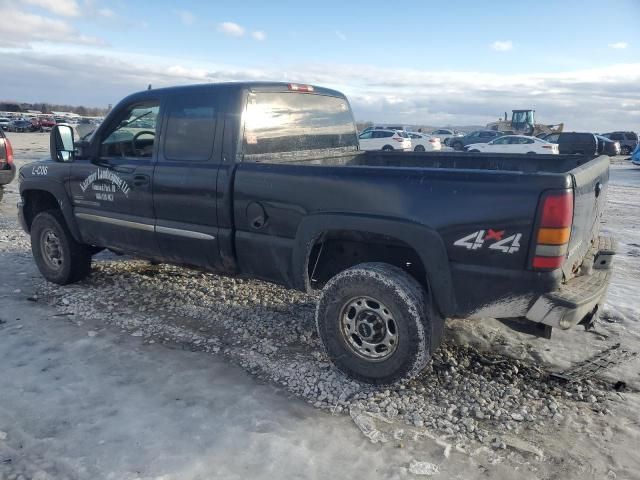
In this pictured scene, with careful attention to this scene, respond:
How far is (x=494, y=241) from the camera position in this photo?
300 cm

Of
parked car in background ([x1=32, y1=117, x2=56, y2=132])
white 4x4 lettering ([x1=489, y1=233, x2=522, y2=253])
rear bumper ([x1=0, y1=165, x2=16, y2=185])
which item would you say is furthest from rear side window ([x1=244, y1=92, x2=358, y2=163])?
parked car in background ([x1=32, y1=117, x2=56, y2=132])

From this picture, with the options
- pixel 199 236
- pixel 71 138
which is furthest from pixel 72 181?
pixel 199 236

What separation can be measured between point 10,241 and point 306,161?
16.8 feet

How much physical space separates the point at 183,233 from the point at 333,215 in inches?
58.0

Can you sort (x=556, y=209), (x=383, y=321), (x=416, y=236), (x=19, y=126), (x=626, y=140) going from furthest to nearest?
(x=19, y=126), (x=626, y=140), (x=383, y=321), (x=416, y=236), (x=556, y=209)

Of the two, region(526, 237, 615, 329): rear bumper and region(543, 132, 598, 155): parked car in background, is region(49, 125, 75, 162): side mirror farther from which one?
region(543, 132, 598, 155): parked car in background

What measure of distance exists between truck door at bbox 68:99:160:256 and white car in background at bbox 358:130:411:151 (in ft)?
73.6

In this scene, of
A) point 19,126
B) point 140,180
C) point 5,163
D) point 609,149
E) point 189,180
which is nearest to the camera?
point 189,180

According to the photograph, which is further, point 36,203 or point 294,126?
point 36,203

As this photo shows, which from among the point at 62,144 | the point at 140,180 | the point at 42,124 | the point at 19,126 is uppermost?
the point at 42,124

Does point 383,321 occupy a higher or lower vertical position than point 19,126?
lower

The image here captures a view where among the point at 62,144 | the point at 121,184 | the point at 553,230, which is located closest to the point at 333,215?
the point at 553,230

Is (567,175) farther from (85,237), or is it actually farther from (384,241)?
(85,237)

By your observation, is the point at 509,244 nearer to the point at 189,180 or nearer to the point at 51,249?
the point at 189,180
